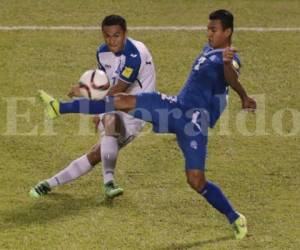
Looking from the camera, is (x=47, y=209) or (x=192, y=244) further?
(x=47, y=209)

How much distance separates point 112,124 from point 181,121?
142 cm

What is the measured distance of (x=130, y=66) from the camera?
11641 millimetres

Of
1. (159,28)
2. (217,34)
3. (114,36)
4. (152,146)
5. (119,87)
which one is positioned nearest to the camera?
(217,34)

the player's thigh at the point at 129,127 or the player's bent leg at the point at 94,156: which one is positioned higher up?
the player's thigh at the point at 129,127

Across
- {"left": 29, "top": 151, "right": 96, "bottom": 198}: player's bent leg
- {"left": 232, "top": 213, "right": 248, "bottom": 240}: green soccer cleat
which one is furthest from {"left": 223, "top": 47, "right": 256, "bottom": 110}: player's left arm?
{"left": 29, "top": 151, "right": 96, "bottom": 198}: player's bent leg

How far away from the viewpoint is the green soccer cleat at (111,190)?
38.3ft

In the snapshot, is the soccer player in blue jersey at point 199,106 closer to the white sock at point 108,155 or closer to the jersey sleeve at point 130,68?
the jersey sleeve at point 130,68

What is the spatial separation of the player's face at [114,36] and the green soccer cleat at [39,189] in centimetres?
177

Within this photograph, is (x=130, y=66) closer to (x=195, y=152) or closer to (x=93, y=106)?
(x=93, y=106)

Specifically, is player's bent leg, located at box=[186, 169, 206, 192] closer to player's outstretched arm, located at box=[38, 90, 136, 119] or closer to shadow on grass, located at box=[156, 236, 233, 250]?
shadow on grass, located at box=[156, 236, 233, 250]

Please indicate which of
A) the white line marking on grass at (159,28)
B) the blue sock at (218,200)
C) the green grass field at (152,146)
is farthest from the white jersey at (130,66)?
the white line marking on grass at (159,28)

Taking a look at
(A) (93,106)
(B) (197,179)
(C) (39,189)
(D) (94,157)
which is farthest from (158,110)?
(C) (39,189)

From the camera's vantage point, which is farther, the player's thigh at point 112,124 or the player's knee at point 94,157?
the player's knee at point 94,157

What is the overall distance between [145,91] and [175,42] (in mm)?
5897
